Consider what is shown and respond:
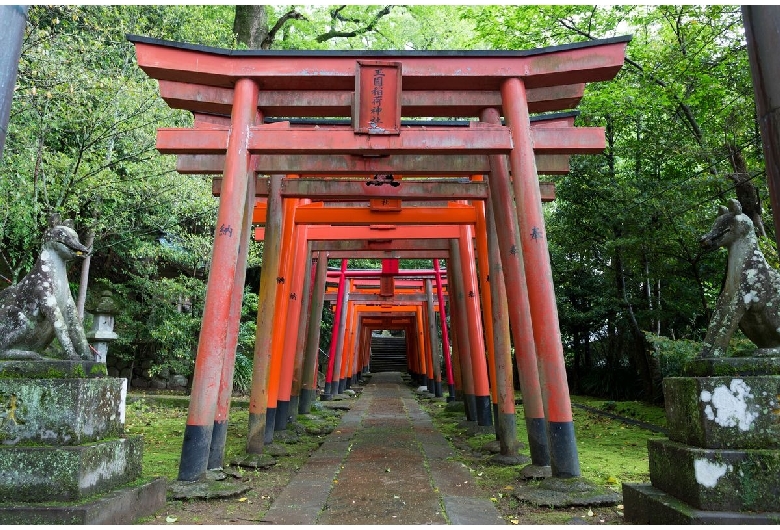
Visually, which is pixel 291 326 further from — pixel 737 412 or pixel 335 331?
pixel 737 412

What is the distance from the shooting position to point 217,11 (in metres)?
19.3

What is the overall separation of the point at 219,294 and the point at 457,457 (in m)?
3.95

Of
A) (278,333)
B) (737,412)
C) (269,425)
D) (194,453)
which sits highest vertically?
(278,333)

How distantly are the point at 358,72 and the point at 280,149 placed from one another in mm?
1217

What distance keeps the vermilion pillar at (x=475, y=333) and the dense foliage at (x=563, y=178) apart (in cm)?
285

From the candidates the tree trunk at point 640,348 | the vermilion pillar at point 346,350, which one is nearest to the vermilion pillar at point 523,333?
the tree trunk at point 640,348

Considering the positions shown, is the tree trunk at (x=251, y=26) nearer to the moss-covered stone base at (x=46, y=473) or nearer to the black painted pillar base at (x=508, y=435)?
the black painted pillar base at (x=508, y=435)

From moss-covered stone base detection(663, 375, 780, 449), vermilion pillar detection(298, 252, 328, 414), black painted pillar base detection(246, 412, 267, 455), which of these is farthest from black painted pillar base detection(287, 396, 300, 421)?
moss-covered stone base detection(663, 375, 780, 449)

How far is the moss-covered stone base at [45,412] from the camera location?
4023 mm

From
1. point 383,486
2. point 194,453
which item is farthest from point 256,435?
point 383,486

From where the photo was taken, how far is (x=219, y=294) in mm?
6172

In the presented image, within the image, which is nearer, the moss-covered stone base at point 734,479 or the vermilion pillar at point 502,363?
the moss-covered stone base at point 734,479

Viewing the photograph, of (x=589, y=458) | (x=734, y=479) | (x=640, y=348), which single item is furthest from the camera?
(x=640, y=348)

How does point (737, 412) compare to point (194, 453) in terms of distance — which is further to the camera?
point (194, 453)
